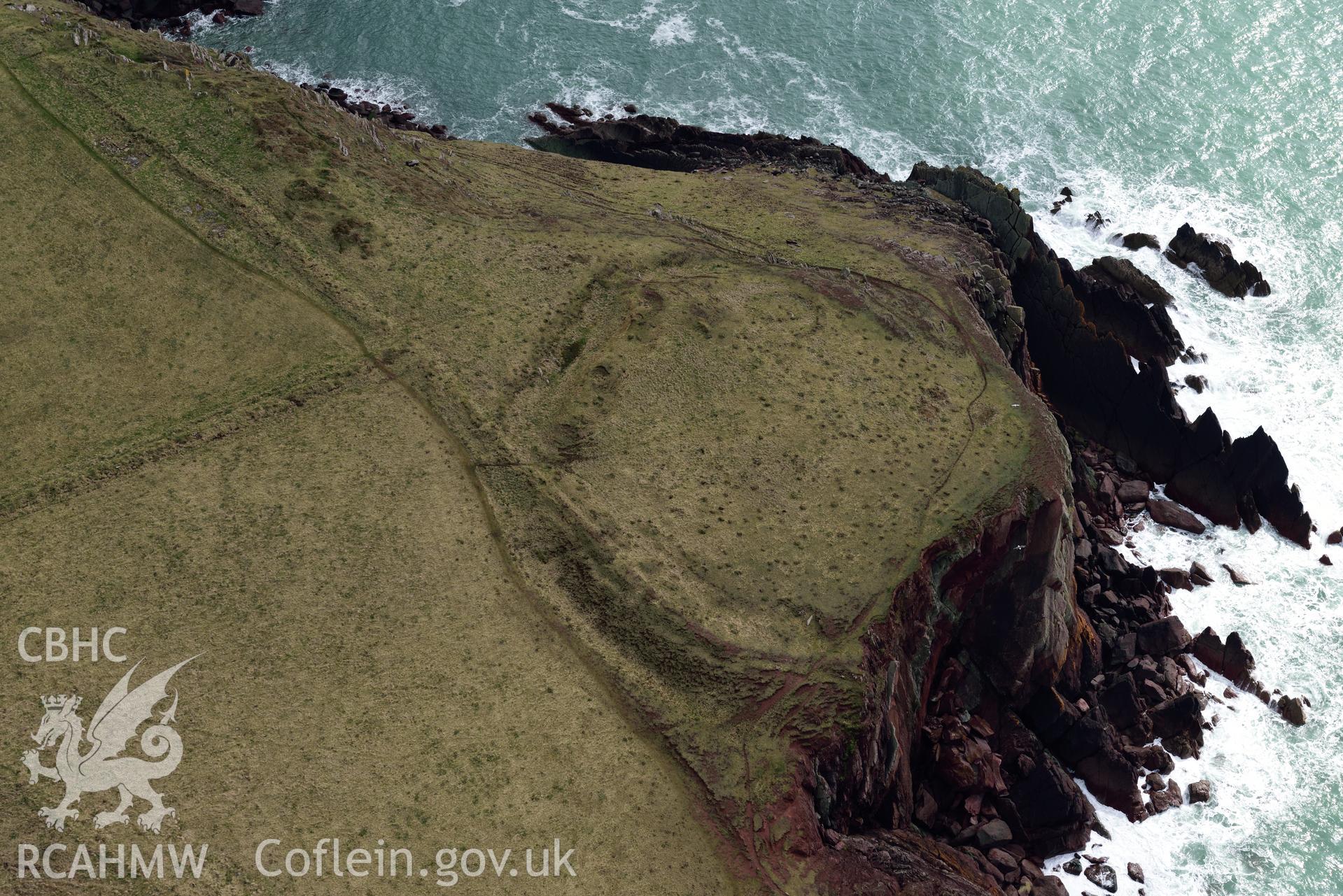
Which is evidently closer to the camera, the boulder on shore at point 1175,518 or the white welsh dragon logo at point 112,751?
the white welsh dragon logo at point 112,751

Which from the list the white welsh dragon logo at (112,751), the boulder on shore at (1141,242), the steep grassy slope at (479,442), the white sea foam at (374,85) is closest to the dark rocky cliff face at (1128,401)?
the steep grassy slope at (479,442)

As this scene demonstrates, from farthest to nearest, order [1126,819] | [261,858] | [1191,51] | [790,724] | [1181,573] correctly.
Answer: [1191,51] < [1181,573] < [1126,819] < [790,724] < [261,858]

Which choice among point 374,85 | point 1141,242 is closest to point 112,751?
point 374,85

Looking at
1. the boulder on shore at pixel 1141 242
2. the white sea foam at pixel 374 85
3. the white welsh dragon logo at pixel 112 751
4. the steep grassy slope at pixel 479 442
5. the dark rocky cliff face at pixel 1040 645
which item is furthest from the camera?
the white sea foam at pixel 374 85

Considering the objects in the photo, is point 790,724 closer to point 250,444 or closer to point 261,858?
point 261,858

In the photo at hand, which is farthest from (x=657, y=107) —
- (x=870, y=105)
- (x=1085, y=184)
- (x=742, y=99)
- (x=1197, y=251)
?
(x=1197, y=251)

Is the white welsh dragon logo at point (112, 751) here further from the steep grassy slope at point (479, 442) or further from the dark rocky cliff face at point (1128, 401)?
the dark rocky cliff face at point (1128, 401)
